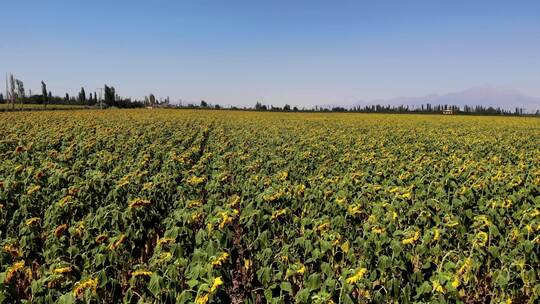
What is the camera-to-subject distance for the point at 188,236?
A: 18.9 feet

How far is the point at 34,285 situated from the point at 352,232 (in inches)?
185

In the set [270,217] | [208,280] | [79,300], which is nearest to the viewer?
[208,280]

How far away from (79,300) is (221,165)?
26.6 feet

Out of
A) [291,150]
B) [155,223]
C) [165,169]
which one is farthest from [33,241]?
[291,150]

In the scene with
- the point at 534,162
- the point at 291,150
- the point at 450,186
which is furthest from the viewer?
the point at 291,150

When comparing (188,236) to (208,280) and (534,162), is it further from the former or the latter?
(534,162)

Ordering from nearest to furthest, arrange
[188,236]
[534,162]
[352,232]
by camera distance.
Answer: [188,236]
[352,232]
[534,162]

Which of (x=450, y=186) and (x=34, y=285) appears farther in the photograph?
(x=450, y=186)

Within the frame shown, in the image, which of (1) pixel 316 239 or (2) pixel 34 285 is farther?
(1) pixel 316 239

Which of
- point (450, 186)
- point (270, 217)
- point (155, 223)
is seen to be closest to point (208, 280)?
point (270, 217)

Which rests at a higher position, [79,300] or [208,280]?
[208,280]

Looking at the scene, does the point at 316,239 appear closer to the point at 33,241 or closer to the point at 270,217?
the point at 270,217

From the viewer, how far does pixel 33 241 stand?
19.8 feet

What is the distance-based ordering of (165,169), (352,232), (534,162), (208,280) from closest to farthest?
(208,280)
(352,232)
(165,169)
(534,162)
